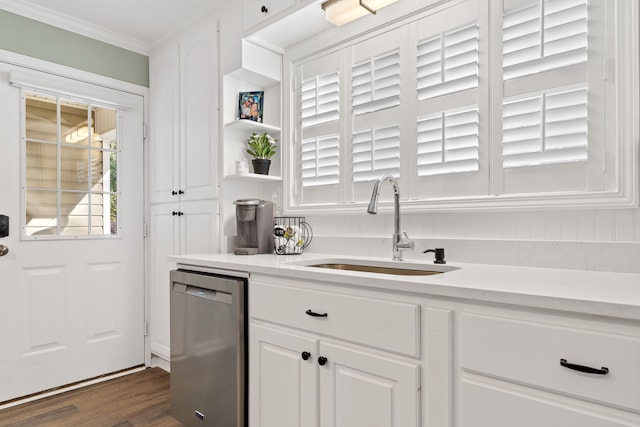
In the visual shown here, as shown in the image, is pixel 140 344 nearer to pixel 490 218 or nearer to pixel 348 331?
pixel 348 331

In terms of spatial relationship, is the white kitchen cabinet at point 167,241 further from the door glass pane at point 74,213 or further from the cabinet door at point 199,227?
the door glass pane at point 74,213

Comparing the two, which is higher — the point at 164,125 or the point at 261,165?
the point at 164,125

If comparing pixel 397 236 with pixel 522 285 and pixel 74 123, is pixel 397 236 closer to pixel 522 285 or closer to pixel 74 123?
pixel 522 285

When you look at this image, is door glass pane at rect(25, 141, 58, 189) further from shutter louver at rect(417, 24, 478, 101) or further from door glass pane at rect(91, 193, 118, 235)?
shutter louver at rect(417, 24, 478, 101)

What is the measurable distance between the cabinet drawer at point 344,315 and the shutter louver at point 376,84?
1067 millimetres

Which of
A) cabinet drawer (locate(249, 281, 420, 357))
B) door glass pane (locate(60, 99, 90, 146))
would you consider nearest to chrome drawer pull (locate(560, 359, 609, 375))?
cabinet drawer (locate(249, 281, 420, 357))

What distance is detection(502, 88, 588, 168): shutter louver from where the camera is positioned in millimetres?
1480

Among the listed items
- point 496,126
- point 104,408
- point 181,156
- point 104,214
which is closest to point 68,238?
point 104,214

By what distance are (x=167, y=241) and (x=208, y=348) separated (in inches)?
46.9

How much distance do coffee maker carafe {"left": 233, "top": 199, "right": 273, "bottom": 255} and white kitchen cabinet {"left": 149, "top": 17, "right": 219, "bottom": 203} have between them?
281 mm

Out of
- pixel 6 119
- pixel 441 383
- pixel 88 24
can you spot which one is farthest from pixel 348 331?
pixel 88 24

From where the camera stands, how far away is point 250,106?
2473 mm

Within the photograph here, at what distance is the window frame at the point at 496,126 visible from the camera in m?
1.38

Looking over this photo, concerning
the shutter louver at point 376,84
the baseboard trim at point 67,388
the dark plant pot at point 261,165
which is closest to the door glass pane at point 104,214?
the baseboard trim at point 67,388
